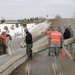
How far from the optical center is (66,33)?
803 inches

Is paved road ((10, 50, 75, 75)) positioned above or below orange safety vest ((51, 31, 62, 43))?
below

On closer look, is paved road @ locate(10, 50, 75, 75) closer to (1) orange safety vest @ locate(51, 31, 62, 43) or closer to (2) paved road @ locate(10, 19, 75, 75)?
(2) paved road @ locate(10, 19, 75, 75)

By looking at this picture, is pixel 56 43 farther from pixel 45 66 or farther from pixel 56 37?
pixel 45 66

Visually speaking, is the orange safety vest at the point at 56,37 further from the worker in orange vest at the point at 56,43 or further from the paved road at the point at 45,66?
the paved road at the point at 45,66

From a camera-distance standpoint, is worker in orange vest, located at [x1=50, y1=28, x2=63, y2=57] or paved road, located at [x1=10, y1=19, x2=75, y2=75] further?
worker in orange vest, located at [x1=50, y1=28, x2=63, y2=57]

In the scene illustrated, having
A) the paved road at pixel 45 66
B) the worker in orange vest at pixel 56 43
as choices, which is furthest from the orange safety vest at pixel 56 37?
the paved road at pixel 45 66

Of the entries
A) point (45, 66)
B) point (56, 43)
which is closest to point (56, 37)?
point (56, 43)

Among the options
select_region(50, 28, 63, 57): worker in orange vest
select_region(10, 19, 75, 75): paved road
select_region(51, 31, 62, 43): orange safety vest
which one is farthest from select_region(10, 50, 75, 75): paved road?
select_region(51, 31, 62, 43): orange safety vest

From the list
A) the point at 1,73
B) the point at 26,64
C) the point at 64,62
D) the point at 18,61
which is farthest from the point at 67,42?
the point at 1,73

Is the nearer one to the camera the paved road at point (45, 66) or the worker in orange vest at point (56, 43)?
the paved road at point (45, 66)

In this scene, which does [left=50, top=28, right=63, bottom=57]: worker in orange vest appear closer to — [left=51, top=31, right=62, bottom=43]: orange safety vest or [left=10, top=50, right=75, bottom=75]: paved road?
[left=51, top=31, right=62, bottom=43]: orange safety vest

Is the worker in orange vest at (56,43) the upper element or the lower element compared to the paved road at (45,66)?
upper

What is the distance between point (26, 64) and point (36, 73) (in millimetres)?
2654

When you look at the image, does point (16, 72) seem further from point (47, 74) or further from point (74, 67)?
point (74, 67)
